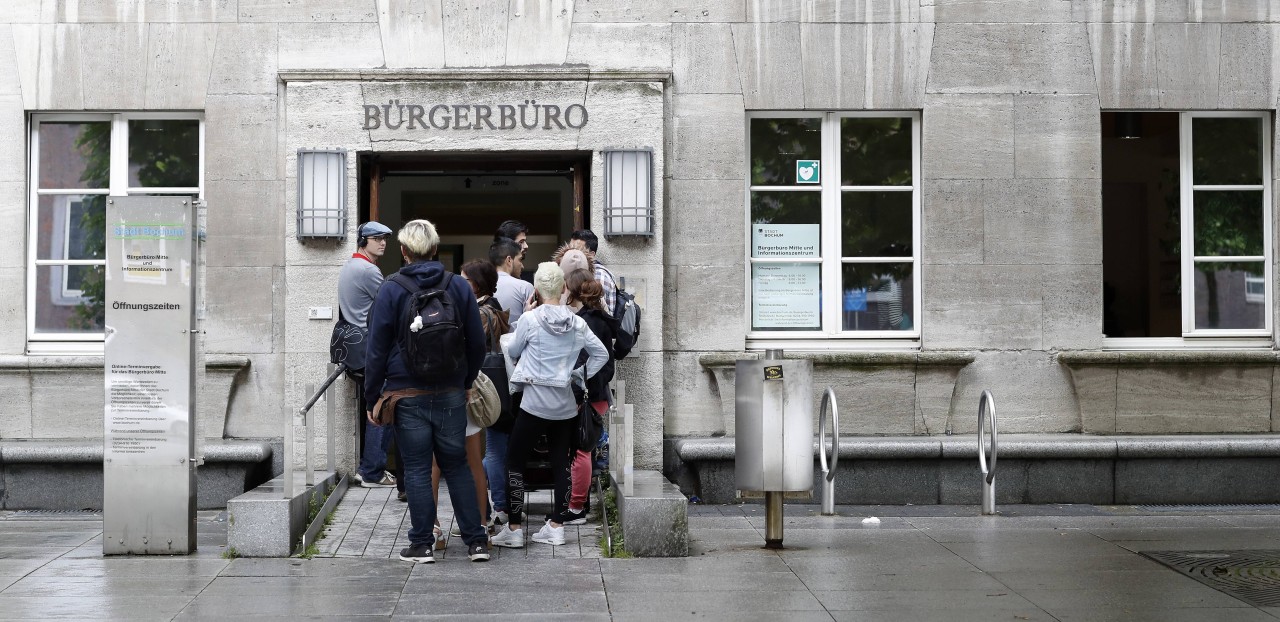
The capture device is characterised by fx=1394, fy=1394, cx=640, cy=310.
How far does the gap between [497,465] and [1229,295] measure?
22.1ft

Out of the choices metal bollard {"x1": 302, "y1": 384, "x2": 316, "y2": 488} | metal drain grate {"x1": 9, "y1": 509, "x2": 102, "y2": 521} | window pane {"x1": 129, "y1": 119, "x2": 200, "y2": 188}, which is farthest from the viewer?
window pane {"x1": 129, "y1": 119, "x2": 200, "y2": 188}

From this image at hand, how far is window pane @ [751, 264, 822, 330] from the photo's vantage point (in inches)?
463

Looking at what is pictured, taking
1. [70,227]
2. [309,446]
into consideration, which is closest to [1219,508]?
[309,446]

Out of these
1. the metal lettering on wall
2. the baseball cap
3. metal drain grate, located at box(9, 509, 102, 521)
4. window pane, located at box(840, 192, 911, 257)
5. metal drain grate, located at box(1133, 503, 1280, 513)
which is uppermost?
the metal lettering on wall

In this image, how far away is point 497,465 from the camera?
30.0ft

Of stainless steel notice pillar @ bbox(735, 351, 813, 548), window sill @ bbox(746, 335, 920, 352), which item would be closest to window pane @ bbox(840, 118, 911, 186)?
window sill @ bbox(746, 335, 920, 352)

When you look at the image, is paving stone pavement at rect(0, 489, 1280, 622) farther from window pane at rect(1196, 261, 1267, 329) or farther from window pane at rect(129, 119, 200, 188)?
window pane at rect(129, 119, 200, 188)

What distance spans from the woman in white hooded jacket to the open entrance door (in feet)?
10.3

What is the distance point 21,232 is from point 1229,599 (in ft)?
30.7

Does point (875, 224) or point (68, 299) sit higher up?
point (875, 224)

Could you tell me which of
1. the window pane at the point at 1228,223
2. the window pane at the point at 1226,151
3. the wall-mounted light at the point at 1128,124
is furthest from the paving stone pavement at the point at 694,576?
the wall-mounted light at the point at 1128,124

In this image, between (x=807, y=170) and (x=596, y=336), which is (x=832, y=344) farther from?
(x=596, y=336)

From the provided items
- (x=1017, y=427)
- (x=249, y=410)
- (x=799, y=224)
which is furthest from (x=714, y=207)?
(x=249, y=410)

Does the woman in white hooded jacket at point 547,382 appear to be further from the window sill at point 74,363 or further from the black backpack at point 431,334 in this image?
the window sill at point 74,363
